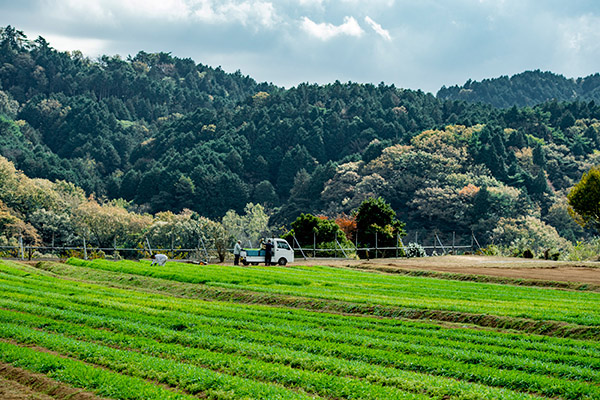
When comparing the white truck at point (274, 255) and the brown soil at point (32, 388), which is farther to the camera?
the white truck at point (274, 255)

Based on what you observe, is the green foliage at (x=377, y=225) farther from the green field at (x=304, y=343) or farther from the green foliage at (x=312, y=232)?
the green field at (x=304, y=343)

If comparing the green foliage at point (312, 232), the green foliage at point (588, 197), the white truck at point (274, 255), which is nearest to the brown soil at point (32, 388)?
the white truck at point (274, 255)

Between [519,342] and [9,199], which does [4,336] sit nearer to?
[519,342]

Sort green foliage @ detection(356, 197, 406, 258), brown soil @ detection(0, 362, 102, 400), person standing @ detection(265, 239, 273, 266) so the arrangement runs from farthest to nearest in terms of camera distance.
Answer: green foliage @ detection(356, 197, 406, 258), person standing @ detection(265, 239, 273, 266), brown soil @ detection(0, 362, 102, 400)

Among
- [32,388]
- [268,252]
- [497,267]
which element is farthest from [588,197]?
[32,388]

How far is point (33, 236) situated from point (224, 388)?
63881 mm

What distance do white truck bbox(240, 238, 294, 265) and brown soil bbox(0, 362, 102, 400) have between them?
33.7 meters

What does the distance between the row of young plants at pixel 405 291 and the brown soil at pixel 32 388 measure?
13.4 meters

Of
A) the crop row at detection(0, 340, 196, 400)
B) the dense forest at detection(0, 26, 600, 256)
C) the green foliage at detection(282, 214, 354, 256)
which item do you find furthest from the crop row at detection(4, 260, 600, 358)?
the dense forest at detection(0, 26, 600, 256)

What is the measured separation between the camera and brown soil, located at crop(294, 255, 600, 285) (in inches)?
1521

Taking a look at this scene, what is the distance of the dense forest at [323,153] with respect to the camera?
107m

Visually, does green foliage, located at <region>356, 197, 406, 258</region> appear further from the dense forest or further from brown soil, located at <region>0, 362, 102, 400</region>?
brown soil, located at <region>0, 362, 102, 400</region>

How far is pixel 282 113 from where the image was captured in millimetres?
161750

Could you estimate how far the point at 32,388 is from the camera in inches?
494
